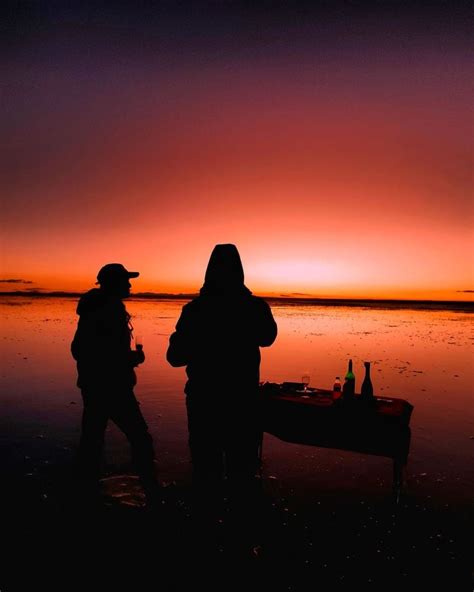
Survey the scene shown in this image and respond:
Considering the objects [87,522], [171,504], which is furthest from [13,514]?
[171,504]

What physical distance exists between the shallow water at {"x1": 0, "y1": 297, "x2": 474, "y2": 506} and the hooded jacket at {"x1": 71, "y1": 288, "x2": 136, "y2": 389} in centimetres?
163

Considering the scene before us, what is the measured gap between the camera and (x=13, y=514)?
173 inches

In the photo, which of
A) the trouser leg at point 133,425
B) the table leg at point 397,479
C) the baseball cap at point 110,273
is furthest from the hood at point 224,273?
the table leg at point 397,479

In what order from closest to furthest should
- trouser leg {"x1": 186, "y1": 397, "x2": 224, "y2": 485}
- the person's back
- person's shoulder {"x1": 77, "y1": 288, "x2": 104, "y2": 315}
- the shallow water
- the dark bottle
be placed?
the person's back < trouser leg {"x1": 186, "y1": 397, "x2": 224, "y2": 485} < person's shoulder {"x1": 77, "y1": 288, "x2": 104, "y2": 315} < the dark bottle < the shallow water

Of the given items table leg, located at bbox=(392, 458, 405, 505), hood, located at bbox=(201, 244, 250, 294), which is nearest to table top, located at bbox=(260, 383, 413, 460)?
table leg, located at bbox=(392, 458, 405, 505)

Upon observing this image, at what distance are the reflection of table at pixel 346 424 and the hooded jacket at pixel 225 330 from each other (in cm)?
199

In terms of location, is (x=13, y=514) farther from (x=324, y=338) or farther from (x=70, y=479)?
(x=324, y=338)

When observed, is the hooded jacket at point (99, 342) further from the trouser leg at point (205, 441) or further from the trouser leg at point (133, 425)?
the trouser leg at point (205, 441)

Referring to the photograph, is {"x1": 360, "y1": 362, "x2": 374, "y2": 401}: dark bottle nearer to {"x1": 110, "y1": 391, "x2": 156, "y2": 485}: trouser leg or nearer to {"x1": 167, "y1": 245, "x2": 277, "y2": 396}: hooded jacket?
{"x1": 167, "y1": 245, "x2": 277, "y2": 396}: hooded jacket

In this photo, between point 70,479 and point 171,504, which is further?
point 70,479

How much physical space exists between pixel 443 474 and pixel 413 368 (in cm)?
831

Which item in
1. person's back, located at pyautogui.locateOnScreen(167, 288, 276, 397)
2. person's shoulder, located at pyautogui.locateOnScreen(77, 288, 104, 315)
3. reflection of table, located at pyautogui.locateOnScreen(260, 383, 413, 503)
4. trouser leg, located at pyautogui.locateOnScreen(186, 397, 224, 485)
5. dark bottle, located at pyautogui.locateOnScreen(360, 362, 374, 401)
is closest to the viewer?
person's back, located at pyautogui.locateOnScreen(167, 288, 276, 397)

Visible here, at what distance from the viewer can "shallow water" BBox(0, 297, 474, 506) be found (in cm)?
558

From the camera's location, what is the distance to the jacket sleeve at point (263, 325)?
3346 millimetres
